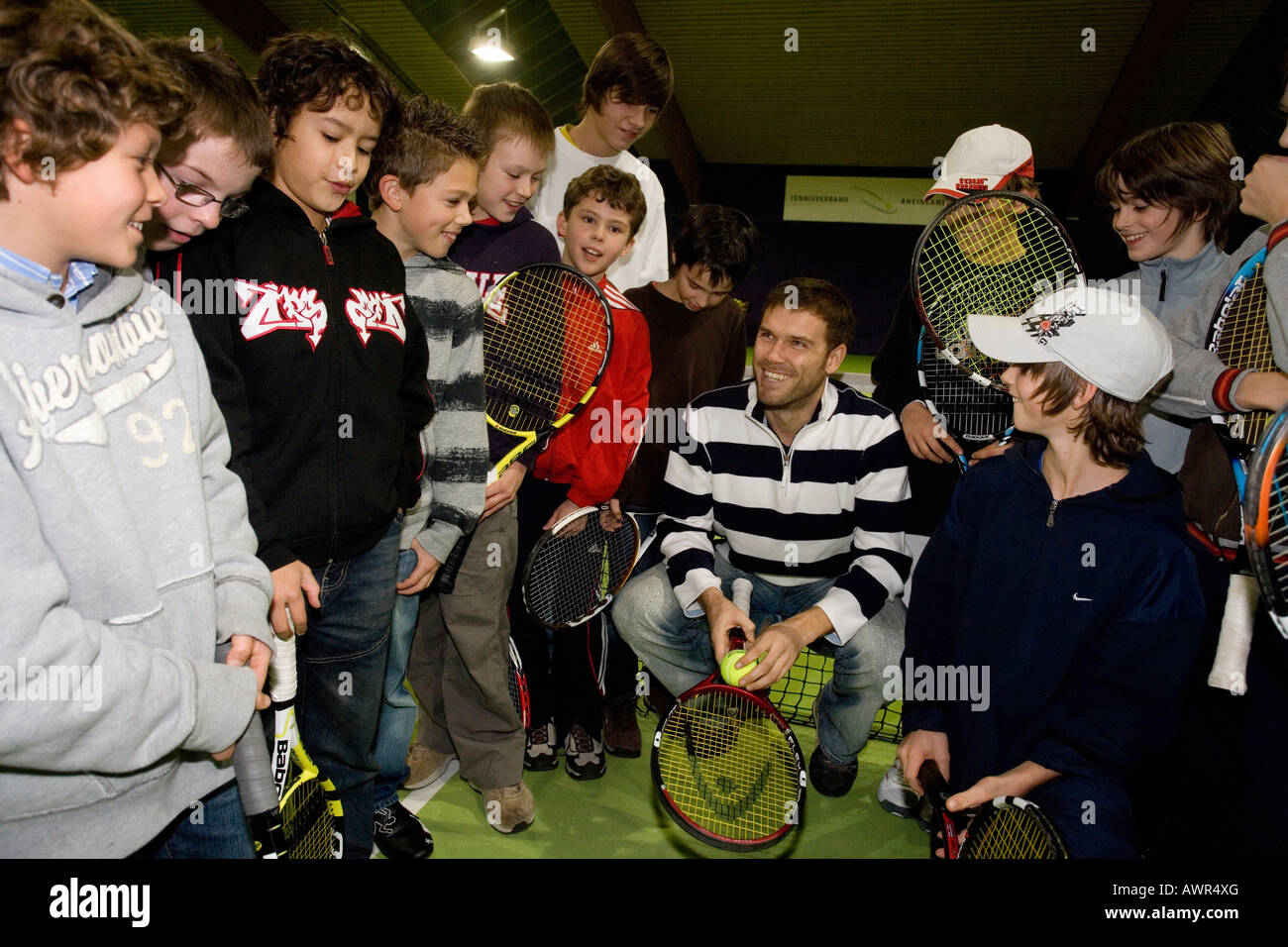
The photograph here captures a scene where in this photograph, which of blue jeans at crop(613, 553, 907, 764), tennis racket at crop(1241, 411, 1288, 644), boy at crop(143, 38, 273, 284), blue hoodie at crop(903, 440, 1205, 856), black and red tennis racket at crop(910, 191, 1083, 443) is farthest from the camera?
blue jeans at crop(613, 553, 907, 764)

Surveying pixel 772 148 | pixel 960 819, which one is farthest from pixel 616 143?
pixel 772 148

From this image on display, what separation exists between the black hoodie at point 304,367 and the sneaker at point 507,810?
104 cm

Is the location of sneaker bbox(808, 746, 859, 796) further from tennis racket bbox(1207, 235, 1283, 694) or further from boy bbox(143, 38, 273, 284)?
boy bbox(143, 38, 273, 284)

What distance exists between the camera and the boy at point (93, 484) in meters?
1.11

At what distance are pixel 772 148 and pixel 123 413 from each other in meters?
15.3

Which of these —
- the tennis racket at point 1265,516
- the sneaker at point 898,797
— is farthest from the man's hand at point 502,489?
the tennis racket at point 1265,516

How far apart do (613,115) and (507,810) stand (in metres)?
2.66

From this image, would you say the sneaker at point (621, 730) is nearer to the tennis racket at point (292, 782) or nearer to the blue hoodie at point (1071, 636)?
the blue hoodie at point (1071, 636)

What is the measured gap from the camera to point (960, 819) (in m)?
1.84

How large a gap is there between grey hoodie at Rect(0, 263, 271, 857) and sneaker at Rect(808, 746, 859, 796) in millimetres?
2026

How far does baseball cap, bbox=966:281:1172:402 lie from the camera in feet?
6.55

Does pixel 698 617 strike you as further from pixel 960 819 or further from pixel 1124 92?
pixel 1124 92

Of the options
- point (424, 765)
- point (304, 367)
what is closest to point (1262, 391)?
point (304, 367)

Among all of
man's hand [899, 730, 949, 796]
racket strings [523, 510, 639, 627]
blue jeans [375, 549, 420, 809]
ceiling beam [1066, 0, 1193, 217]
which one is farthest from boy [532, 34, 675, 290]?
ceiling beam [1066, 0, 1193, 217]
